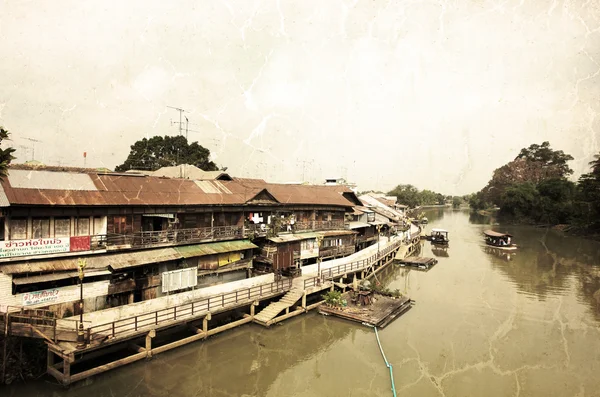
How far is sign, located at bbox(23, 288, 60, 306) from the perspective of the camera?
Answer: 18.5 meters

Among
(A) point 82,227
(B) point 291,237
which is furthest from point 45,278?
(B) point 291,237

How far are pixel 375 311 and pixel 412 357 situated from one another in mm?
5877

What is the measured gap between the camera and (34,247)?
19109mm

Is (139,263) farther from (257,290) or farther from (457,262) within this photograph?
(457,262)

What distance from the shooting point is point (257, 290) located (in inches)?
1041

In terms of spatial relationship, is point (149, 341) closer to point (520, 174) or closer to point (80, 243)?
point (80, 243)

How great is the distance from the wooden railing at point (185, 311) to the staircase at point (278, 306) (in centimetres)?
65

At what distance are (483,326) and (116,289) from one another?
26.1 m

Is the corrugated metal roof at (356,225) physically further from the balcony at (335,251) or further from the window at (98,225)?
the window at (98,225)

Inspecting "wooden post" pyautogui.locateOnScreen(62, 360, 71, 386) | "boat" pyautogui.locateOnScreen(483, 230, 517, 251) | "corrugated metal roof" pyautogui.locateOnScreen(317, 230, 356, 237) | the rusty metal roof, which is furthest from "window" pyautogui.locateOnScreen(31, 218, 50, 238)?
"boat" pyautogui.locateOnScreen(483, 230, 517, 251)

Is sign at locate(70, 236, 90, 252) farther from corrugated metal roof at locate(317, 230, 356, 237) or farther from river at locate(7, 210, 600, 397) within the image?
corrugated metal roof at locate(317, 230, 356, 237)

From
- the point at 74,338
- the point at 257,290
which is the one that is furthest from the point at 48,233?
the point at 257,290

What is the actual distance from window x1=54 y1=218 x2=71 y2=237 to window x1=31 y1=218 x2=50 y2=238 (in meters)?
0.38

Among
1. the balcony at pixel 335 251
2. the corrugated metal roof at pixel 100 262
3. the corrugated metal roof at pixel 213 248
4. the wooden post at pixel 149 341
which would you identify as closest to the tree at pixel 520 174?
the balcony at pixel 335 251
